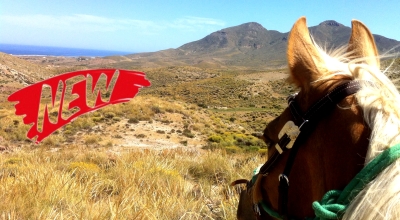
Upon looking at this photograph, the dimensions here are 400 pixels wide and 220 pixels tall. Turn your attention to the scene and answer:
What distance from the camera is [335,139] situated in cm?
108

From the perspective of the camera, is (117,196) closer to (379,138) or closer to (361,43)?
(361,43)

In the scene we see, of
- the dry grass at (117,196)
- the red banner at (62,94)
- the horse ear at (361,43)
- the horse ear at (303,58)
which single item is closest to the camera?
the horse ear at (303,58)

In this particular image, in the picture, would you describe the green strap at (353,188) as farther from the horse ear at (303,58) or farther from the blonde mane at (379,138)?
the horse ear at (303,58)

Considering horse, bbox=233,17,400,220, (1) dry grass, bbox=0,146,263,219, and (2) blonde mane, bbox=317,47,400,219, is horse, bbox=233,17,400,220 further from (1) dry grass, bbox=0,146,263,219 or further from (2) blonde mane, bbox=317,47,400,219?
(1) dry grass, bbox=0,146,263,219

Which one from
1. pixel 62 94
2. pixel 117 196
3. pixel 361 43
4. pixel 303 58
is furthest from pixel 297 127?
pixel 62 94

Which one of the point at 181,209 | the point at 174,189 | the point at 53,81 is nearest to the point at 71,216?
the point at 181,209

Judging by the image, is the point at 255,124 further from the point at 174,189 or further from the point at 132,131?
the point at 174,189

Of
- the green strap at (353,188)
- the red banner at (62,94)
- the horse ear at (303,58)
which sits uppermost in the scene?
the horse ear at (303,58)

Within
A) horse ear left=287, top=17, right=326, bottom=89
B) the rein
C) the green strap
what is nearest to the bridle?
the rein

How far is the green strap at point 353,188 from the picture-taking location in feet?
3.01

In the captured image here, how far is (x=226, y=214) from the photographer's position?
3.44 m

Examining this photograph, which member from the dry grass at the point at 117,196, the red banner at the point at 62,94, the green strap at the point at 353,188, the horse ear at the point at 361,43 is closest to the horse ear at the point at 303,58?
the horse ear at the point at 361,43

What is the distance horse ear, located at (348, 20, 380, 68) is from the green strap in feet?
1.99

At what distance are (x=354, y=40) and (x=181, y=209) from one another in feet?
8.73
